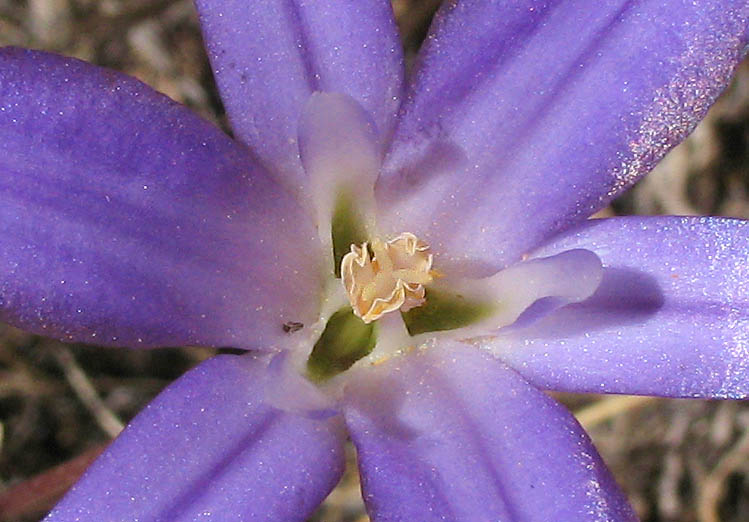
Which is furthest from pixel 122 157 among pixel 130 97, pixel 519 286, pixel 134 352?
pixel 134 352

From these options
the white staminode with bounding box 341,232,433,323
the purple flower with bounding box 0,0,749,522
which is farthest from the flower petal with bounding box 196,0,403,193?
the white staminode with bounding box 341,232,433,323

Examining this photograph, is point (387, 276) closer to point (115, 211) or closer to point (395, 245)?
point (395, 245)

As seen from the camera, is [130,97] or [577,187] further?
[577,187]

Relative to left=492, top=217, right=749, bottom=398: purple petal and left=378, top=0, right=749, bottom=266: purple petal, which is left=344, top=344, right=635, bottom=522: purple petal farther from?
left=378, top=0, right=749, bottom=266: purple petal

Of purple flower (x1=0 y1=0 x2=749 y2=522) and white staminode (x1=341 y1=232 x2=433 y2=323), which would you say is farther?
white staminode (x1=341 y1=232 x2=433 y2=323)

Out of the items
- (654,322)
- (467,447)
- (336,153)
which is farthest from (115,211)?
(654,322)

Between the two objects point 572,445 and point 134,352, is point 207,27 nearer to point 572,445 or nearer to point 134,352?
point 572,445
